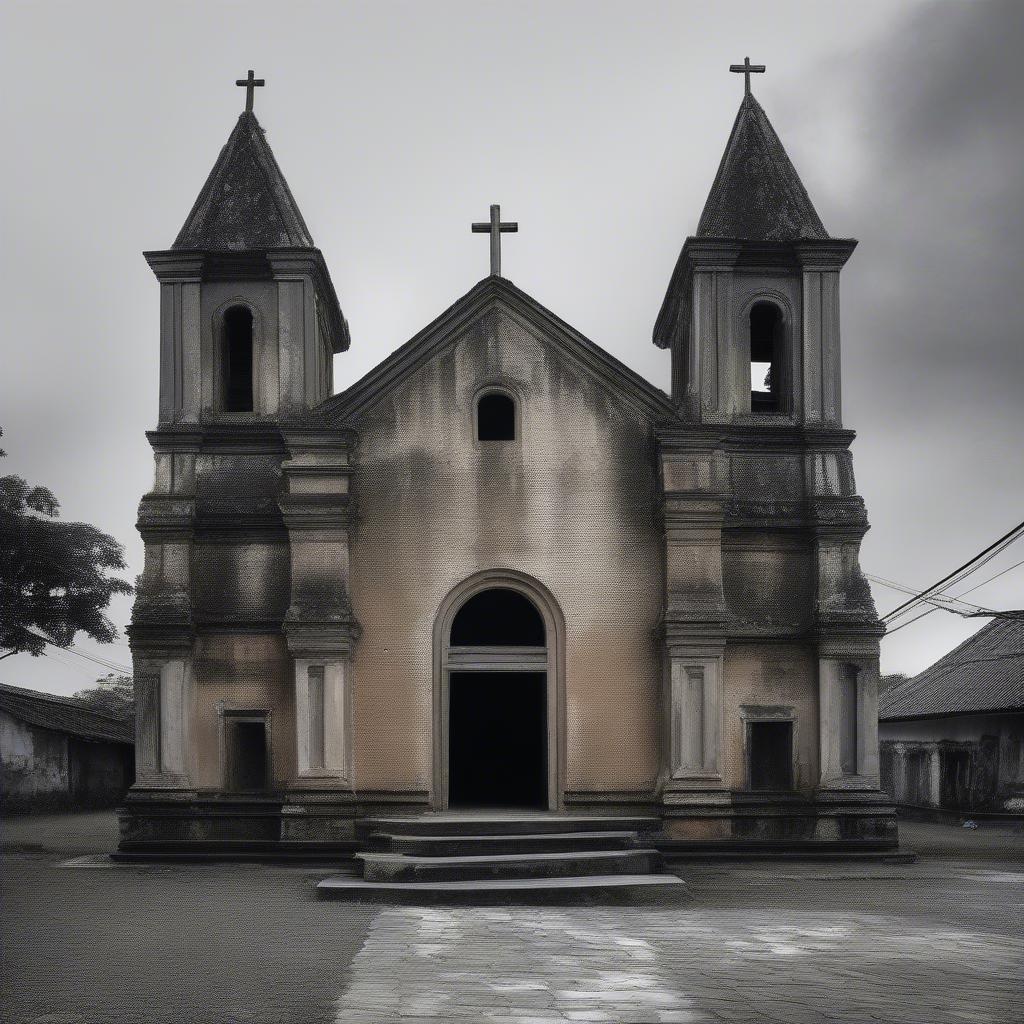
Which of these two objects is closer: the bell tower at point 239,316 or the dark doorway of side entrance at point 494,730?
the bell tower at point 239,316

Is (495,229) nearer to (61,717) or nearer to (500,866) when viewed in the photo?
(500,866)

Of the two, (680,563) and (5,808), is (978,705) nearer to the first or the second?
(680,563)

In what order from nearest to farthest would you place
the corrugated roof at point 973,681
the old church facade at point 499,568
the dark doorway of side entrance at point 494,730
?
the old church facade at point 499,568, the dark doorway of side entrance at point 494,730, the corrugated roof at point 973,681

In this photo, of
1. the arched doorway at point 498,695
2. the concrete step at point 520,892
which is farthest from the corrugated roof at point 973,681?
the concrete step at point 520,892

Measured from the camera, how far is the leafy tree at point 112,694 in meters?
67.4

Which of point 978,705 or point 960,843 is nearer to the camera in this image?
point 960,843

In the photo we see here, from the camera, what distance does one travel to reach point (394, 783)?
19.9 m

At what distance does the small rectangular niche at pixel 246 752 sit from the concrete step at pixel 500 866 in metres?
3.63

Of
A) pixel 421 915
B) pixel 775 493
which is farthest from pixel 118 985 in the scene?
pixel 775 493

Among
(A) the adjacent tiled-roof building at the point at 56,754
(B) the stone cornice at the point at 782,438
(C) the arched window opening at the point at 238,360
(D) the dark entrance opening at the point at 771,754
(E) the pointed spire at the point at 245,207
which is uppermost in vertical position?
(E) the pointed spire at the point at 245,207

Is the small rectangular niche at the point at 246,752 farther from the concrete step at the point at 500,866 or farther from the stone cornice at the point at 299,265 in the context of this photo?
the stone cornice at the point at 299,265

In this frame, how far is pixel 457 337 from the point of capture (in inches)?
822

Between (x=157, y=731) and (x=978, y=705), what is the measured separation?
1877 cm

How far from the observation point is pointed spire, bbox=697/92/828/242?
22031 mm
